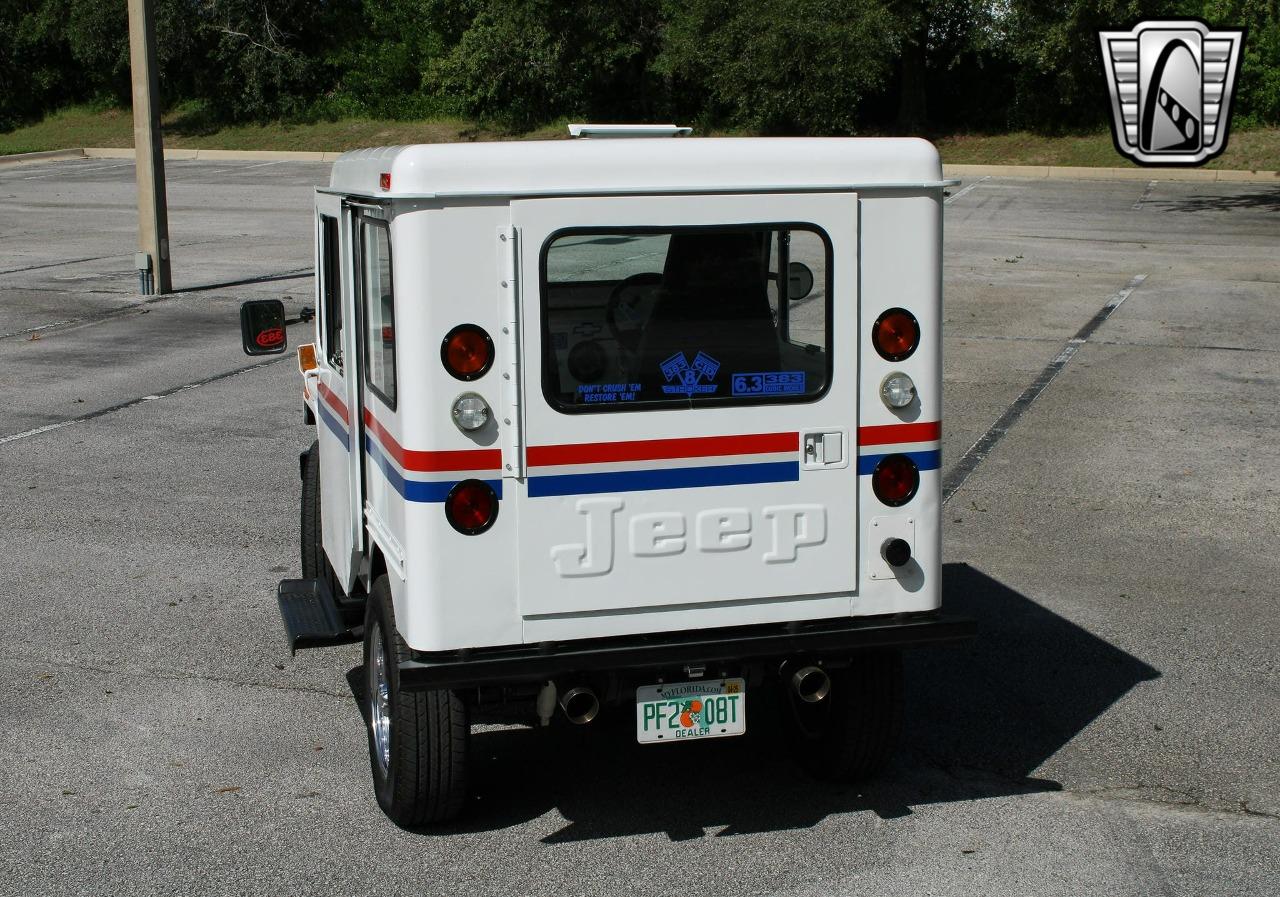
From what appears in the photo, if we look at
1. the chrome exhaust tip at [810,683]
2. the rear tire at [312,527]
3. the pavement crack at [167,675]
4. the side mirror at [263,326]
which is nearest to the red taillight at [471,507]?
the chrome exhaust tip at [810,683]

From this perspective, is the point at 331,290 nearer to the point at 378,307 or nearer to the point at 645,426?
the point at 378,307

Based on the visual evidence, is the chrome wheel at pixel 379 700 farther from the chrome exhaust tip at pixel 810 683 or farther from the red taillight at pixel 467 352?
the chrome exhaust tip at pixel 810 683

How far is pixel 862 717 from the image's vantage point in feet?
17.2

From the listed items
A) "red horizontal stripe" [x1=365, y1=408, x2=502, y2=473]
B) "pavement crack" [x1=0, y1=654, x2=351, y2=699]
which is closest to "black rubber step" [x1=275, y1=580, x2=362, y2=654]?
"pavement crack" [x1=0, y1=654, x2=351, y2=699]

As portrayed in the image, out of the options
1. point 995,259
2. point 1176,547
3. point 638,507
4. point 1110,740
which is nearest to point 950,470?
point 1176,547

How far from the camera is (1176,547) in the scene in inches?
341

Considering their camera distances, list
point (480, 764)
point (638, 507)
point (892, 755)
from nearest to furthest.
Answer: point (638, 507) → point (892, 755) → point (480, 764)

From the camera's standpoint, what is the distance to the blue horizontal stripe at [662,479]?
465 cm

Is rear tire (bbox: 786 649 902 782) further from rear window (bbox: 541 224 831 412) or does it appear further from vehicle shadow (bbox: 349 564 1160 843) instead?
rear window (bbox: 541 224 831 412)

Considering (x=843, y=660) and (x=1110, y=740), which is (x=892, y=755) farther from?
(x=1110, y=740)

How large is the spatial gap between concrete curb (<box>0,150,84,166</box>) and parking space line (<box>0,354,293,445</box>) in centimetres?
3436

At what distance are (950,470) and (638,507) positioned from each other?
608 cm

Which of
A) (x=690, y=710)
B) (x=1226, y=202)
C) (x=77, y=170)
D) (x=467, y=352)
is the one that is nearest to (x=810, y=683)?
(x=690, y=710)

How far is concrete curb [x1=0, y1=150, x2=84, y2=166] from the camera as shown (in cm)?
4522
